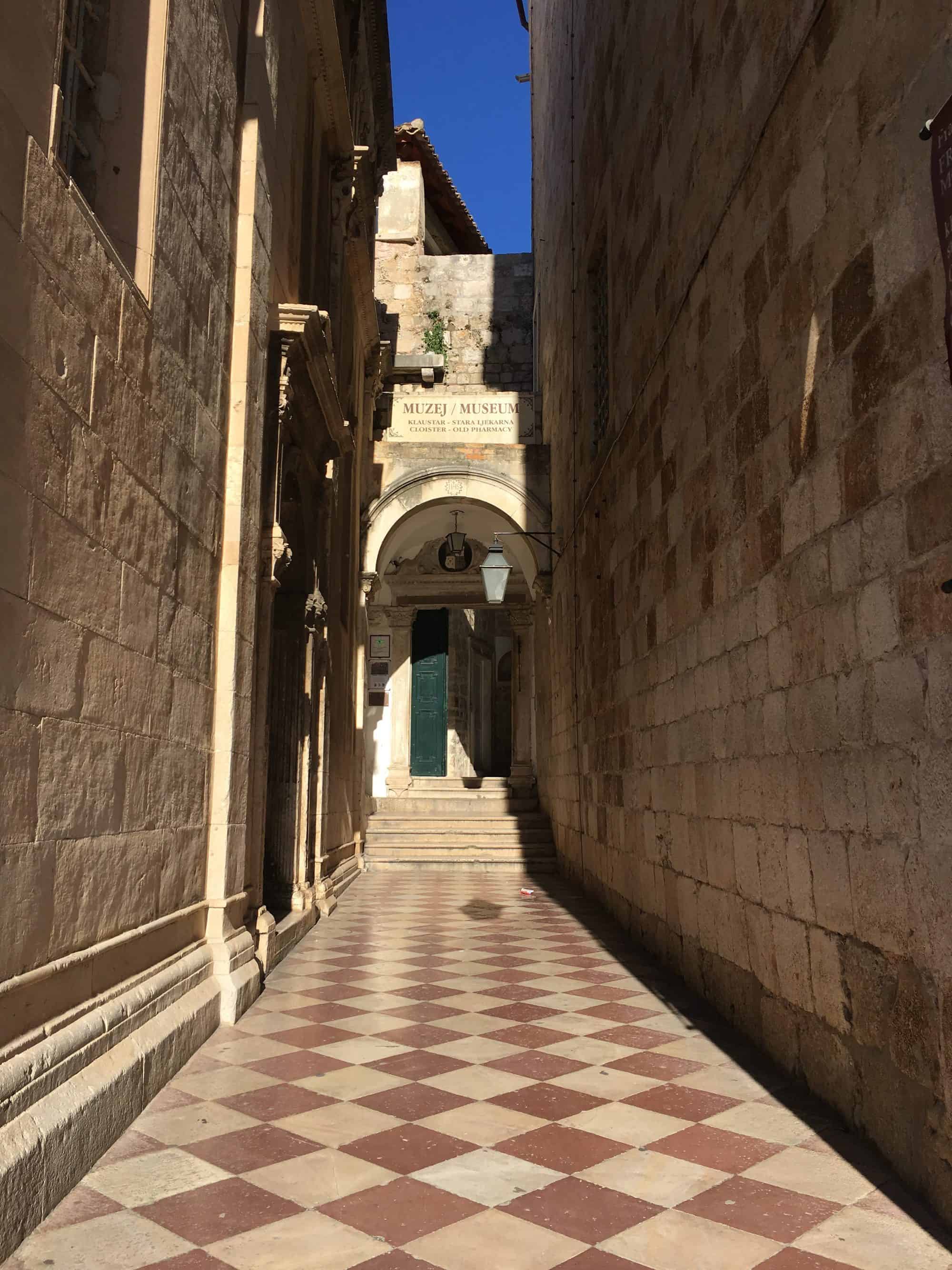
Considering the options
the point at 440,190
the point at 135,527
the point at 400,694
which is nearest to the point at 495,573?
the point at 400,694

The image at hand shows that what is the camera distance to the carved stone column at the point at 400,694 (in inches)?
615

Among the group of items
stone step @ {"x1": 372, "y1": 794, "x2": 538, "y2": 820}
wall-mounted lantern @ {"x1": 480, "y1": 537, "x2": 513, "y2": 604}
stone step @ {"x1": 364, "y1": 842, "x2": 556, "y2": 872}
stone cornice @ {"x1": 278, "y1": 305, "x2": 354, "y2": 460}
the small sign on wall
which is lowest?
stone step @ {"x1": 364, "y1": 842, "x2": 556, "y2": 872}

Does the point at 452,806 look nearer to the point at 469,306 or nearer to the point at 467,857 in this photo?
the point at 467,857

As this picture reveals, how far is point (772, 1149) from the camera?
262 centimetres

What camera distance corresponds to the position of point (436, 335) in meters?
15.3

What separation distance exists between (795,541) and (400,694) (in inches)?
531

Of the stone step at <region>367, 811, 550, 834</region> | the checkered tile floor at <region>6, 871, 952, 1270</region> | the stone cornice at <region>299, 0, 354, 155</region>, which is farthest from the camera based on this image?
the stone step at <region>367, 811, 550, 834</region>

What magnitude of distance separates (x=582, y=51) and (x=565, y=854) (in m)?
7.79

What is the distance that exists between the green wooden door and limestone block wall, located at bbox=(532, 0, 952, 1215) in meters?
10.8

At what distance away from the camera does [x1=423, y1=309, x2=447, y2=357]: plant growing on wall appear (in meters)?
15.3

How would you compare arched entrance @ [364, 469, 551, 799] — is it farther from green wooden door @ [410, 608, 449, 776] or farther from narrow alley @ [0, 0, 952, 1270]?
narrow alley @ [0, 0, 952, 1270]

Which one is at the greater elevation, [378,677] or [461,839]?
[378,677]

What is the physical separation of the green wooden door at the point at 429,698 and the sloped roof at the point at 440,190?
24.4 feet

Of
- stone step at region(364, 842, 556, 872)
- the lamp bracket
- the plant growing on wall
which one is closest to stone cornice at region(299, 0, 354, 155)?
the lamp bracket
